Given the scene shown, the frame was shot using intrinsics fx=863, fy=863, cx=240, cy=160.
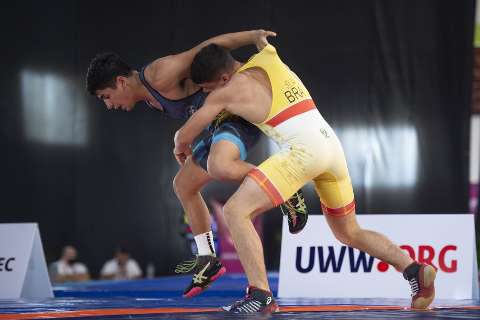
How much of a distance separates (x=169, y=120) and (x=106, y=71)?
5.93 m

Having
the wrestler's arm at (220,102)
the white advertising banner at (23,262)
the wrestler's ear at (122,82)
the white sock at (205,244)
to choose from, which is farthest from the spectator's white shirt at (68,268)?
the wrestler's arm at (220,102)

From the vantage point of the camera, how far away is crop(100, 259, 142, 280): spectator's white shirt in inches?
372

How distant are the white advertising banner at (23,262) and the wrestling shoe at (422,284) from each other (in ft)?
8.84

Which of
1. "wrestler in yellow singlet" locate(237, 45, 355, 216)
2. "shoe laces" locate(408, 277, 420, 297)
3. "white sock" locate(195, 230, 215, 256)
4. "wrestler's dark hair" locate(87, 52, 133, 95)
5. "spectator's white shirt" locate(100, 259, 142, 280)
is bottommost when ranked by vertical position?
"spectator's white shirt" locate(100, 259, 142, 280)

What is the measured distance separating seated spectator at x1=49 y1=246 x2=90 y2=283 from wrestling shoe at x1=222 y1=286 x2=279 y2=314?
5.51 m

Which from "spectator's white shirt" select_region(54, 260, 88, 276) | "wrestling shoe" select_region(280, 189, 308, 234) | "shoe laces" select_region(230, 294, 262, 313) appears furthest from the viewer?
"spectator's white shirt" select_region(54, 260, 88, 276)

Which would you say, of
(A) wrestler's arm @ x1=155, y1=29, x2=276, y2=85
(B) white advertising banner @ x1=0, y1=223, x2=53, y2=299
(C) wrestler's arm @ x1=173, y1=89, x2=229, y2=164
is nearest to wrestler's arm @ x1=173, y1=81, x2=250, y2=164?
(C) wrestler's arm @ x1=173, y1=89, x2=229, y2=164

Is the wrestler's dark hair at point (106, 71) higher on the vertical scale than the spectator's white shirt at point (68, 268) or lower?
higher

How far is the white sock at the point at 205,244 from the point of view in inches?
156

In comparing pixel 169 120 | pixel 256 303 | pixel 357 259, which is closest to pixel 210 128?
pixel 256 303

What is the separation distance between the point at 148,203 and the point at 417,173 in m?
3.11

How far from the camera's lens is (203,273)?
12.8 ft

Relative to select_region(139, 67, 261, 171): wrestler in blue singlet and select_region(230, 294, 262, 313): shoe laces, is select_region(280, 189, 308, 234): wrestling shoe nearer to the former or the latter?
select_region(139, 67, 261, 171): wrestler in blue singlet

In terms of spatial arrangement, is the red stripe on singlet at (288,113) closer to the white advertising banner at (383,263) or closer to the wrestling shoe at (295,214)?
the wrestling shoe at (295,214)
